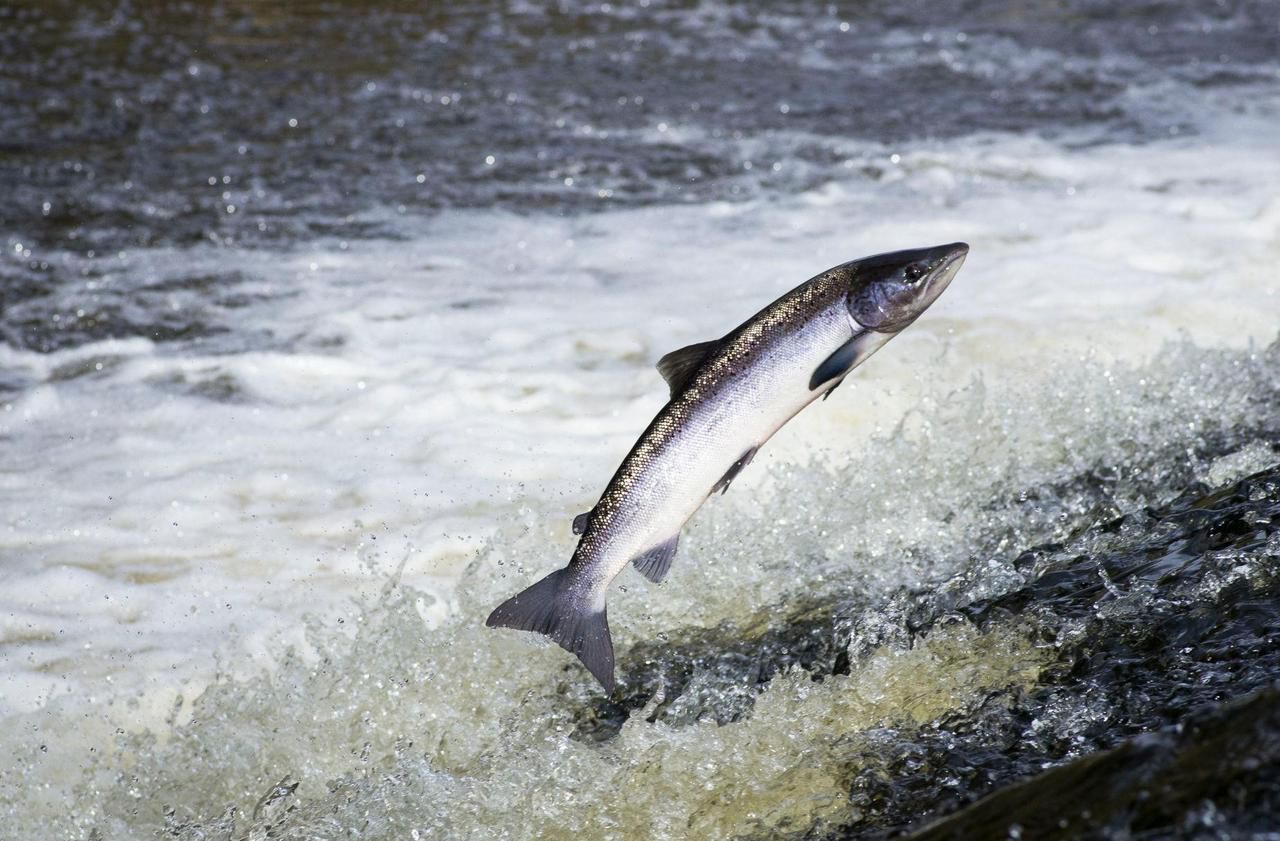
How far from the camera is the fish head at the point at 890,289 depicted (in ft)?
9.17

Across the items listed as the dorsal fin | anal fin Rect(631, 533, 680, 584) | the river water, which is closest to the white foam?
the river water

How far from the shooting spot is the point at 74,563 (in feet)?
14.6

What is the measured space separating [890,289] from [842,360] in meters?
0.18

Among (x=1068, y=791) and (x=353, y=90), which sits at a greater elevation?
(x=1068, y=791)

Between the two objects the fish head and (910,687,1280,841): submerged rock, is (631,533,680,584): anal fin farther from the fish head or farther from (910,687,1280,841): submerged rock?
(910,687,1280,841): submerged rock

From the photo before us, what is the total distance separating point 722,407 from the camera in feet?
9.13

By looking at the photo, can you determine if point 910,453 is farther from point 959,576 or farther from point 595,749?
point 595,749

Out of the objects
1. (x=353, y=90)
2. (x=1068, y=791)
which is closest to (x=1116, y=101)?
(x=353, y=90)

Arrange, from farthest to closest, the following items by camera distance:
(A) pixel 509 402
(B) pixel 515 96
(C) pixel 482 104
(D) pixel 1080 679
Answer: (B) pixel 515 96, (C) pixel 482 104, (A) pixel 509 402, (D) pixel 1080 679

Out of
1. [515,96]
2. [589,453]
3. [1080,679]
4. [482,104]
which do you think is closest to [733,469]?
[1080,679]

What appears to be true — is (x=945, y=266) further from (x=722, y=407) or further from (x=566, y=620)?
(x=566, y=620)

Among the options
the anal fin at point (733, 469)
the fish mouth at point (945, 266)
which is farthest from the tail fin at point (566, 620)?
the fish mouth at point (945, 266)

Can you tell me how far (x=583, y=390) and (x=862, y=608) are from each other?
7.06 ft

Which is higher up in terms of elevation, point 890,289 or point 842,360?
point 890,289
